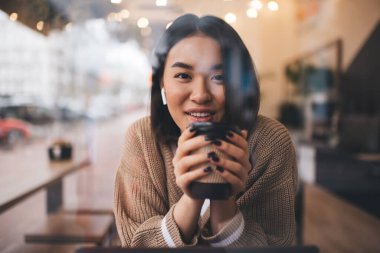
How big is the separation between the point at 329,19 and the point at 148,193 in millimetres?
5432

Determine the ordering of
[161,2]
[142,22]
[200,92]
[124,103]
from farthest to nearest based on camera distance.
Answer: [124,103], [142,22], [161,2], [200,92]

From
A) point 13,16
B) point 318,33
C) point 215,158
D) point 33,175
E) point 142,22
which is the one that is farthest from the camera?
point 318,33

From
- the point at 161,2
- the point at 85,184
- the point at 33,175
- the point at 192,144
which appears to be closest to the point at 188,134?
the point at 192,144

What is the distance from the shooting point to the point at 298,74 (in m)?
6.44

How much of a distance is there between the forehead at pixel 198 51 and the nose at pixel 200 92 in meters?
0.03

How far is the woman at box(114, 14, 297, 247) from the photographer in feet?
2.02

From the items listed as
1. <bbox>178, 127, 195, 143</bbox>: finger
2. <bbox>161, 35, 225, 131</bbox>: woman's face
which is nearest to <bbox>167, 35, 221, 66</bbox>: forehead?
<bbox>161, 35, 225, 131</bbox>: woman's face

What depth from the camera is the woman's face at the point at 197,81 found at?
63cm

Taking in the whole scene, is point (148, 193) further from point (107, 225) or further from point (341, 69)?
point (341, 69)

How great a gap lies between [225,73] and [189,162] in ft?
0.61

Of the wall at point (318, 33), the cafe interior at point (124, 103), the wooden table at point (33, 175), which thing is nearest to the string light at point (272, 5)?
→ the cafe interior at point (124, 103)

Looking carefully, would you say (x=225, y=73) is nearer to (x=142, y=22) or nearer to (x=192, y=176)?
(x=192, y=176)

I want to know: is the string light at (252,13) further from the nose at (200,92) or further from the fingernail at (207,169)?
the fingernail at (207,169)

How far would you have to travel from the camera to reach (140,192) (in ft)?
2.27
